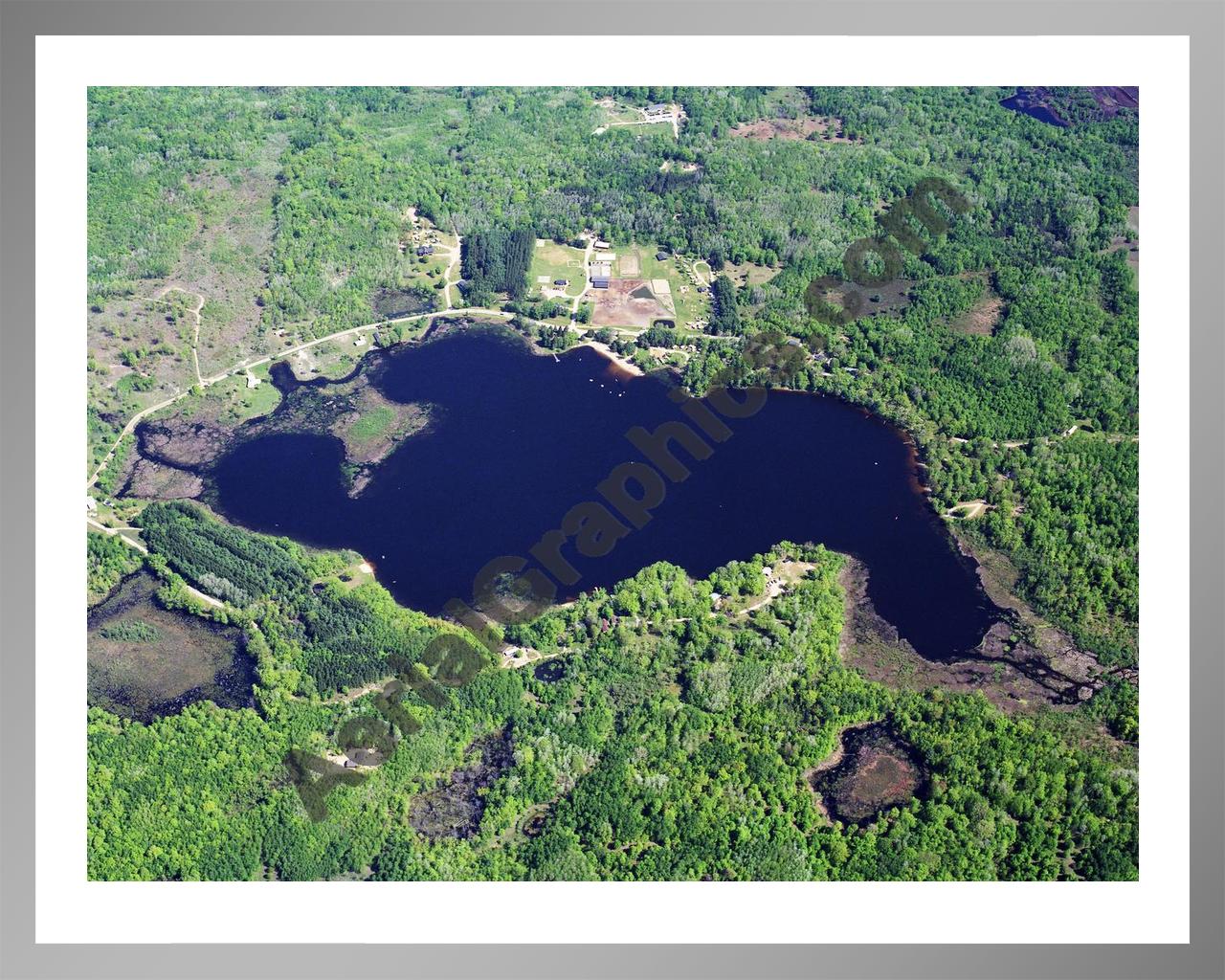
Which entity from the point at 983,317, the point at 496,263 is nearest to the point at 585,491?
the point at 496,263

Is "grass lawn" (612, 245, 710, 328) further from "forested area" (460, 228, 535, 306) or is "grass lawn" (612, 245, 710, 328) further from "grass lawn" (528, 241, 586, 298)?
"forested area" (460, 228, 535, 306)

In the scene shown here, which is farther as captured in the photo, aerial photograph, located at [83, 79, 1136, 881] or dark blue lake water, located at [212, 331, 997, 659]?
dark blue lake water, located at [212, 331, 997, 659]

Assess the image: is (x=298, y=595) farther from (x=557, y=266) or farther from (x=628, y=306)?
(x=557, y=266)

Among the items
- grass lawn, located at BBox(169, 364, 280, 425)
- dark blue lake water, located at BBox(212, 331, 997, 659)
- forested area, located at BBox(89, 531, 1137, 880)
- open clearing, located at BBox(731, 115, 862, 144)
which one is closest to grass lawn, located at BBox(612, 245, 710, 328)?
dark blue lake water, located at BBox(212, 331, 997, 659)

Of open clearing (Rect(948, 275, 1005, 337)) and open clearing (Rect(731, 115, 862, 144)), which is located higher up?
open clearing (Rect(731, 115, 862, 144))

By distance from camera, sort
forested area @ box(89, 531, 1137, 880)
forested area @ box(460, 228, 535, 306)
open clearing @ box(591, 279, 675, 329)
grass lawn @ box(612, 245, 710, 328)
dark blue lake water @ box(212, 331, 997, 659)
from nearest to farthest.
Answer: forested area @ box(89, 531, 1137, 880) < dark blue lake water @ box(212, 331, 997, 659) < open clearing @ box(591, 279, 675, 329) < grass lawn @ box(612, 245, 710, 328) < forested area @ box(460, 228, 535, 306)
